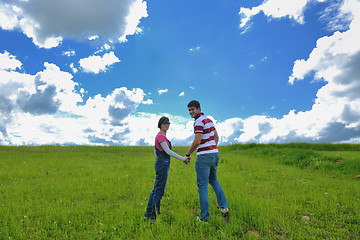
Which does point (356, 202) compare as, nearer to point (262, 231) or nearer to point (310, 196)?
point (310, 196)

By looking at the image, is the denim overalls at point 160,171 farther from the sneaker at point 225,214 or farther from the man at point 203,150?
the sneaker at point 225,214

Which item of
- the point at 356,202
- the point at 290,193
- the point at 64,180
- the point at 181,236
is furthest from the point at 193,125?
the point at 64,180

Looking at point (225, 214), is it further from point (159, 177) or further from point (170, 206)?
point (159, 177)

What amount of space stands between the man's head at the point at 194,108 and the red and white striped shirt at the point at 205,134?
5.2 inches

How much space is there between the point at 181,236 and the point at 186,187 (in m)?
3.96

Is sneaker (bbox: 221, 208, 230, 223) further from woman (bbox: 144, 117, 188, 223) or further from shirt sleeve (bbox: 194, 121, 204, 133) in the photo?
shirt sleeve (bbox: 194, 121, 204, 133)

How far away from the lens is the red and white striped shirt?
198 inches

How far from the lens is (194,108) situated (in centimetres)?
518

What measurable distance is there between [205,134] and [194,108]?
70 cm

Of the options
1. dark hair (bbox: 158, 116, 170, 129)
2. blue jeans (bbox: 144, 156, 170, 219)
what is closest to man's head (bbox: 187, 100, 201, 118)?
Result: dark hair (bbox: 158, 116, 170, 129)

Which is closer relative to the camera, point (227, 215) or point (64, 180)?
point (227, 215)

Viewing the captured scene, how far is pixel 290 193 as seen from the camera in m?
8.14

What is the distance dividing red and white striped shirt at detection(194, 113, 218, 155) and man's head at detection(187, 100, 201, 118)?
132 mm

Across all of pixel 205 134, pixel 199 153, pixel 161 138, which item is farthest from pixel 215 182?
pixel 161 138
